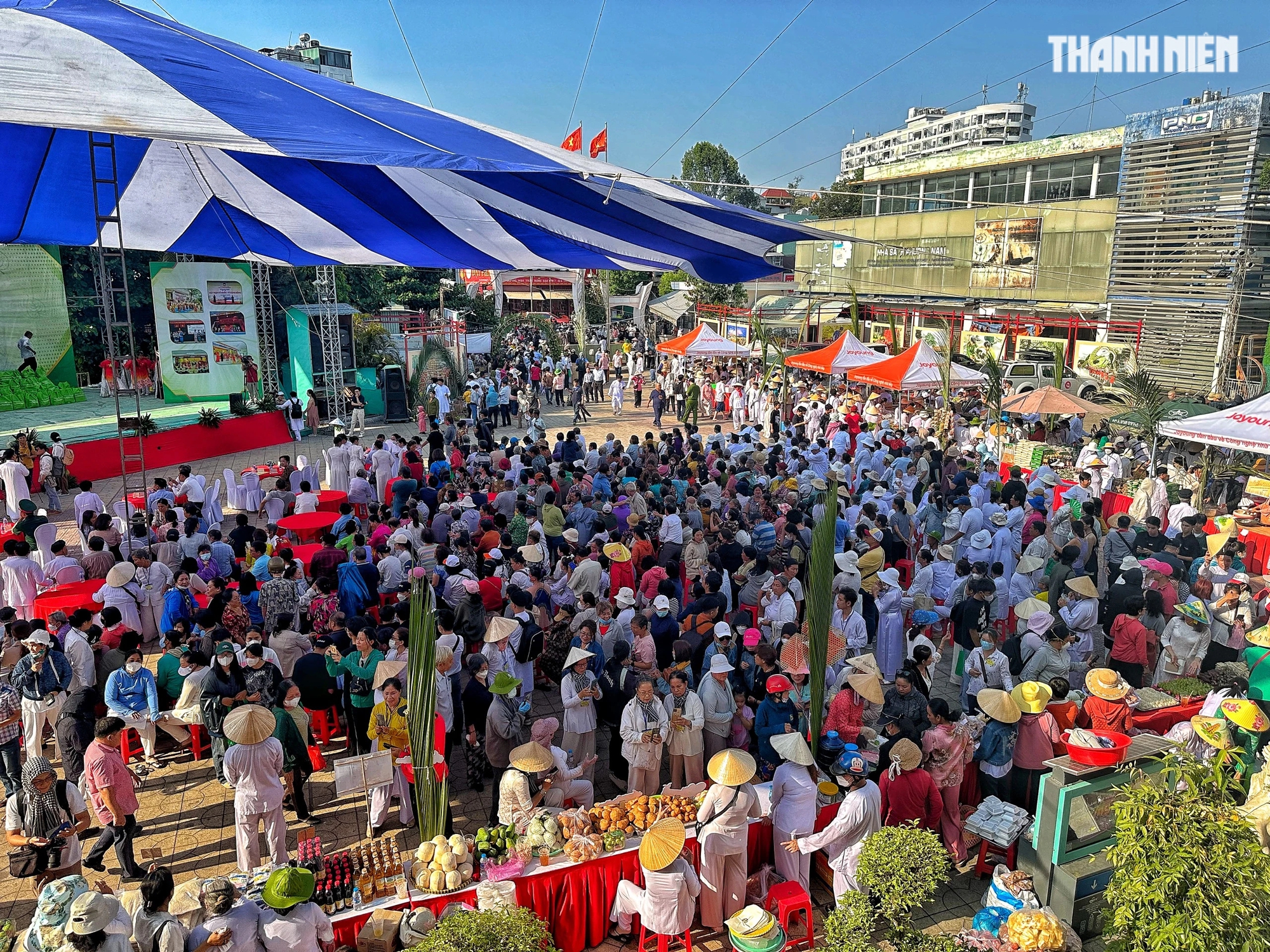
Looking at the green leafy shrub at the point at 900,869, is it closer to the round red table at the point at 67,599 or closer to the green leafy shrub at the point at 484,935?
the green leafy shrub at the point at 484,935

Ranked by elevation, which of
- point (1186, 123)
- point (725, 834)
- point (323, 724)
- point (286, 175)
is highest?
point (1186, 123)

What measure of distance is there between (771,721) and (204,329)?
58.7 ft

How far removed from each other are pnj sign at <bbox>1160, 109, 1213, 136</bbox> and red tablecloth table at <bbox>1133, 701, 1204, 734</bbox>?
16.5 m

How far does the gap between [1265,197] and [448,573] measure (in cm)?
1775

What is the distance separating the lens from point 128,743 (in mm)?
6250

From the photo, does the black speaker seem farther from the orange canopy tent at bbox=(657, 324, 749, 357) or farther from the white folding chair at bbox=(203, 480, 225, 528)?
the white folding chair at bbox=(203, 480, 225, 528)

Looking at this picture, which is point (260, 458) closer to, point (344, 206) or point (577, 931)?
point (344, 206)

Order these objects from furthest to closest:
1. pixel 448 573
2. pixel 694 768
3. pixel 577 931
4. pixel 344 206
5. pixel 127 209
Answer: pixel 127 209 → pixel 344 206 → pixel 448 573 → pixel 694 768 → pixel 577 931

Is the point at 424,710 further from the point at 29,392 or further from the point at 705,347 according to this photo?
the point at 29,392

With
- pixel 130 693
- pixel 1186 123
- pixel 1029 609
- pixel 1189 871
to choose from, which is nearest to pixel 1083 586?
pixel 1029 609

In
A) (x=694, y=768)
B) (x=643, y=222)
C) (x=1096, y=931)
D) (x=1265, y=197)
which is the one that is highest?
(x=1265, y=197)

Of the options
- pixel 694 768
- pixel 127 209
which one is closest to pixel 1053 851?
pixel 694 768

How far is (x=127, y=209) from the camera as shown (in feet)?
28.7

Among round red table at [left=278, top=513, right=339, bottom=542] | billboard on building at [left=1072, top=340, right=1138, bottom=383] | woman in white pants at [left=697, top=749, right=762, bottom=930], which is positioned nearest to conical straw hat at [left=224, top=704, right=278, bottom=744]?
woman in white pants at [left=697, top=749, right=762, bottom=930]
